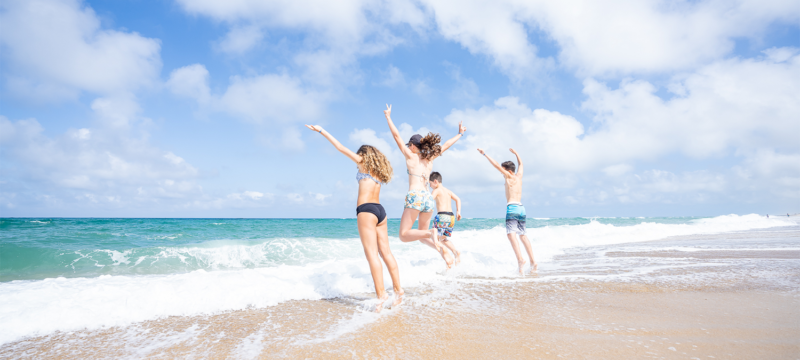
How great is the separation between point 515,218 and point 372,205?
390 cm

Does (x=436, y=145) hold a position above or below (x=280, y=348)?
above

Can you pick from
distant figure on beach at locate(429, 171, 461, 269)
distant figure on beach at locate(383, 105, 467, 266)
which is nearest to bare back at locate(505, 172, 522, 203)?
distant figure on beach at locate(429, 171, 461, 269)

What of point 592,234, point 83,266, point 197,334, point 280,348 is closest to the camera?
point 280,348

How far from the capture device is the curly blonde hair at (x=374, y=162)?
382cm

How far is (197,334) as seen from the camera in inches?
121

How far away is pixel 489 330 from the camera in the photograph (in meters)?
2.98

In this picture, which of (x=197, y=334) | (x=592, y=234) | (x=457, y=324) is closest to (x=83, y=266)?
(x=197, y=334)

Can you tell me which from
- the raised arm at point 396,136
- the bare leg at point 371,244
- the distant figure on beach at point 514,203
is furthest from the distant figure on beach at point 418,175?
the distant figure on beach at point 514,203

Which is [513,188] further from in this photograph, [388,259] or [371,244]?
[371,244]

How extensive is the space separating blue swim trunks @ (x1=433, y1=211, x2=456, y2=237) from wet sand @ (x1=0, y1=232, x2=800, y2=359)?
2151 millimetres

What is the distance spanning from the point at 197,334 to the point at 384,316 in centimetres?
160

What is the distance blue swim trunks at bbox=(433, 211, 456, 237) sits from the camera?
21.2 feet

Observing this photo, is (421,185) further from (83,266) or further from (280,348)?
(83,266)

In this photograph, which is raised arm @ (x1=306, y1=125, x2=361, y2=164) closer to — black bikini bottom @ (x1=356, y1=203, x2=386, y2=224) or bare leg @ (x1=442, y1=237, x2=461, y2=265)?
black bikini bottom @ (x1=356, y1=203, x2=386, y2=224)
